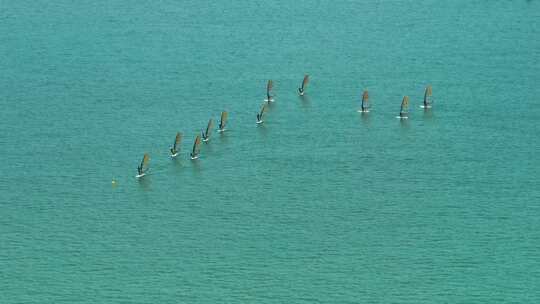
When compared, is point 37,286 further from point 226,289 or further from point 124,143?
point 124,143

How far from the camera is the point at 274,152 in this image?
130625 mm

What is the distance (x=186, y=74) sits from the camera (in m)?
152

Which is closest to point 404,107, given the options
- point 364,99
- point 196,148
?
point 364,99

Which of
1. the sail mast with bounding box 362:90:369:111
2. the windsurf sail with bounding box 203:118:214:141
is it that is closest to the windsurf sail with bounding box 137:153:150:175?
the windsurf sail with bounding box 203:118:214:141

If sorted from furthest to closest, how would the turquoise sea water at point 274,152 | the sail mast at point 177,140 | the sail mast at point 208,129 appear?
the sail mast at point 208,129
the sail mast at point 177,140
the turquoise sea water at point 274,152

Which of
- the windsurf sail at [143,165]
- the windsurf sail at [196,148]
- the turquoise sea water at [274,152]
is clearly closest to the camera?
the turquoise sea water at [274,152]

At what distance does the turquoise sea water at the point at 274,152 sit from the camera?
10844 centimetres

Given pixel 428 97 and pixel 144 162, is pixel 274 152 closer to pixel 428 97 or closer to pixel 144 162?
pixel 144 162

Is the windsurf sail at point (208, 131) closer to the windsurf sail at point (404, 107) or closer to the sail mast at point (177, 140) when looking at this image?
the sail mast at point (177, 140)

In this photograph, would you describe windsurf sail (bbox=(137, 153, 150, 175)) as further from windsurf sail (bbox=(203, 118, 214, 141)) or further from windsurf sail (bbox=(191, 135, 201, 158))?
windsurf sail (bbox=(203, 118, 214, 141))

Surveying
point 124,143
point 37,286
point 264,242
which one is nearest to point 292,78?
point 124,143

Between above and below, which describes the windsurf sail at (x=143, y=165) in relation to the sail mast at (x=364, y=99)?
below

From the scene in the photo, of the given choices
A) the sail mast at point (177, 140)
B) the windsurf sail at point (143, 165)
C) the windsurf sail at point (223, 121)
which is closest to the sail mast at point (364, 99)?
the windsurf sail at point (223, 121)

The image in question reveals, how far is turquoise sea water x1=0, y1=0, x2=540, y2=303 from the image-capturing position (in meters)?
108
